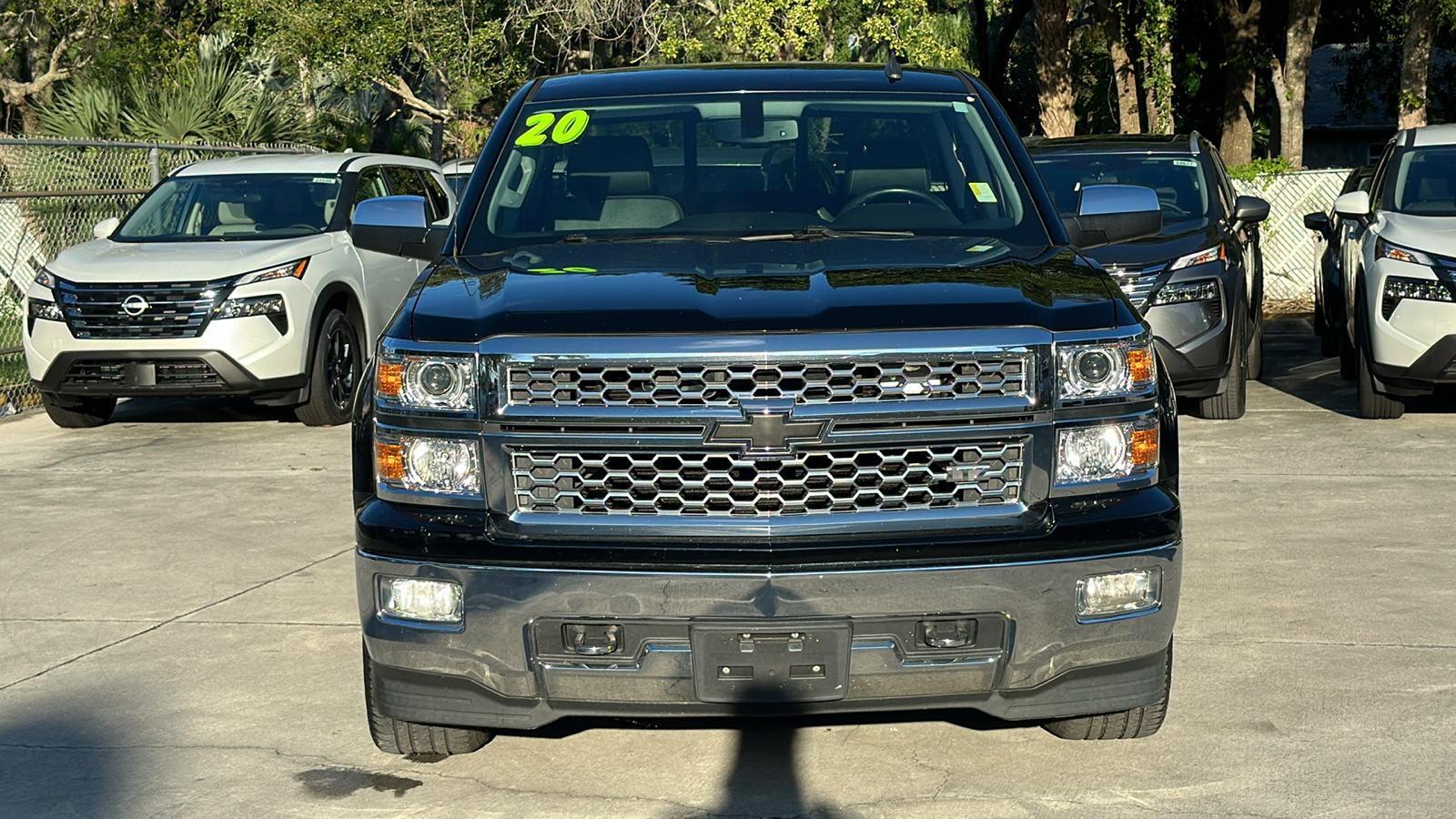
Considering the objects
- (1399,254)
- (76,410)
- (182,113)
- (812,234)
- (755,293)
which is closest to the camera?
(755,293)

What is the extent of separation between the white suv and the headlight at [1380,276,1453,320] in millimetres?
5642

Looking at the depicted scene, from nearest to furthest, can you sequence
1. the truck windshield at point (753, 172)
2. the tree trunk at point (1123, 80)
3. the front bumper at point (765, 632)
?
the front bumper at point (765, 632) → the truck windshield at point (753, 172) → the tree trunk at point (1123, 80)

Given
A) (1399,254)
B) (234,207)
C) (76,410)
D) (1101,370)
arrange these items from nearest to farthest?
(1101,370), (1399,254), (76,410), (234,207)

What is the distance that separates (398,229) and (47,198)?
11.8m

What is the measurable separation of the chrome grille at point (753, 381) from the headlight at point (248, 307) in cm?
745

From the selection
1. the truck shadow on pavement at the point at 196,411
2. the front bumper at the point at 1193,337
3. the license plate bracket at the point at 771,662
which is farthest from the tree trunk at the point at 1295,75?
the license plate bracket at the point at 771,662

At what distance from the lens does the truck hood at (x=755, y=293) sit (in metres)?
4.10

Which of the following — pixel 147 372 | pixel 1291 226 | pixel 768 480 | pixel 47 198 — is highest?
pixel 768 480

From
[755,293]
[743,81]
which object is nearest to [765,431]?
[755,293]

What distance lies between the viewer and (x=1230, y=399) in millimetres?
11102

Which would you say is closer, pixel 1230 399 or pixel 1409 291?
pixel 1409 291

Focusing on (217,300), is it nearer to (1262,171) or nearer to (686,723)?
(686,723)

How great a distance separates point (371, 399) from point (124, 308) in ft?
23.9

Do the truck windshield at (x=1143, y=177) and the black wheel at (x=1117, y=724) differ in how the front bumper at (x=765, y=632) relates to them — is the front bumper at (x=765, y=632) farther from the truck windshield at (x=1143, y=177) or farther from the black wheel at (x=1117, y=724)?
the truck windshield at (x=1143, y=177)
